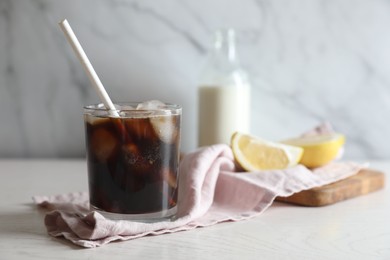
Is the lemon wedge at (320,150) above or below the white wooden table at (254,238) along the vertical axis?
above

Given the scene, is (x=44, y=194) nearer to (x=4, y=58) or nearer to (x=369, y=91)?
(x=4, y=58)

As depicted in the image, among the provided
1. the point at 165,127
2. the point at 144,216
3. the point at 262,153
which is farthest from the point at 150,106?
the point at 262,153

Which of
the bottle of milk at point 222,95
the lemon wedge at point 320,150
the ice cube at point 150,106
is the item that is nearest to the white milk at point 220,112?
the bottle of milk at point 222,95

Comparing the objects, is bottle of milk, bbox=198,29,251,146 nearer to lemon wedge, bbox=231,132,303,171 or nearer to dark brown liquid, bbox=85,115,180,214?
lemon wedge, bbox=231,132,303,171

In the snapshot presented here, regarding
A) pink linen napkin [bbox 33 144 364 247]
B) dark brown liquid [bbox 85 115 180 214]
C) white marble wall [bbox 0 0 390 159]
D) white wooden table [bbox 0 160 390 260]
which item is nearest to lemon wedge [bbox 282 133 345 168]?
pink linen napkin [bbox 33 144 364 247]

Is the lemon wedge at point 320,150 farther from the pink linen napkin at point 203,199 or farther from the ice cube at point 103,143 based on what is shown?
the ice cube at point 103,143

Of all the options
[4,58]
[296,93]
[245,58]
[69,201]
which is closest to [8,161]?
[4,58]

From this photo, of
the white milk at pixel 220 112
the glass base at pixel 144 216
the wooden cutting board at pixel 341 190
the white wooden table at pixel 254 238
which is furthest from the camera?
the white milk at pixel 220 112
